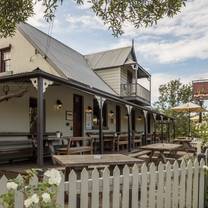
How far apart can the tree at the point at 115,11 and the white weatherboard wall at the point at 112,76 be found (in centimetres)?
1501

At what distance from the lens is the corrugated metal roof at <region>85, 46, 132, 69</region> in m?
23.6

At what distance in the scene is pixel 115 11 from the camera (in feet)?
24.8

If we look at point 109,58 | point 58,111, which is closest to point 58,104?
point 58,111

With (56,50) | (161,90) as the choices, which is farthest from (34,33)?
(161,90)

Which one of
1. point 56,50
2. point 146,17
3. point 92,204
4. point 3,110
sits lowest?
point 92,204

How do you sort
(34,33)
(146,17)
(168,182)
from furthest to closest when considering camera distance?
1. (34,33)
2. (146,17)
3. (168,182)

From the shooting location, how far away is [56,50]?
1814 centimetres

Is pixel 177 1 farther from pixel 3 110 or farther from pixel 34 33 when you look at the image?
pixel 34 33

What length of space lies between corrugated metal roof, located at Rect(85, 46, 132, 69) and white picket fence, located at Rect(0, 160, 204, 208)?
17.9 metres

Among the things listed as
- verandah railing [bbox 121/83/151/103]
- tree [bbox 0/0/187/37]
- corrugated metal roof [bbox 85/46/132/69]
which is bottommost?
verandah railing [bbox 121/83/151/103]

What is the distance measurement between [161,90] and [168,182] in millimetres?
33199

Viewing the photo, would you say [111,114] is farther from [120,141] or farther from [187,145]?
[187,145]

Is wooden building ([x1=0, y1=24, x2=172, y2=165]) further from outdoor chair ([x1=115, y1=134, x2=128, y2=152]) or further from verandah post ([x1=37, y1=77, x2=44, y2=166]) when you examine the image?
outdoor chair ([x1=115, y1=134, x2=128, y2=152])

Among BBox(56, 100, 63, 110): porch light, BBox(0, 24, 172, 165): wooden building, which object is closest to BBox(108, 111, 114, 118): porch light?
BBox(0, 24, 172, 165): wooden building
